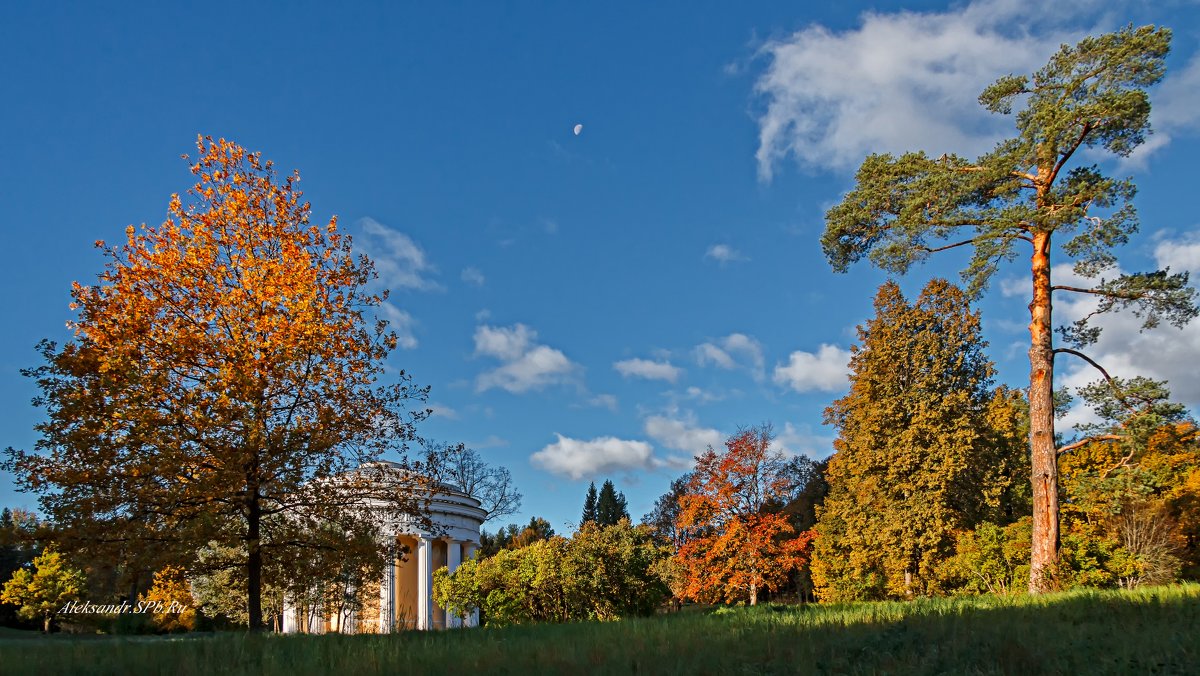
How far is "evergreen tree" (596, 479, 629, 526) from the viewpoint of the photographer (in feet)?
325

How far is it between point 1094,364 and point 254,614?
17.9m

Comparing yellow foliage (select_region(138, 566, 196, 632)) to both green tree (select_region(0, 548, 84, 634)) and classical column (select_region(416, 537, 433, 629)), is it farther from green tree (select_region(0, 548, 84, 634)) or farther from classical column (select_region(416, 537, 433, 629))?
classical column (select_region(416, 537, 433, 629))

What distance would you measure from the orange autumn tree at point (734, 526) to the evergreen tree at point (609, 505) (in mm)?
65200

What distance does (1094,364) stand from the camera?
54.7 ft

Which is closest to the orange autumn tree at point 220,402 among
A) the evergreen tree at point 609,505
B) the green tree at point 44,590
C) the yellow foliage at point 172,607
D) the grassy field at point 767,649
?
the grassy field at point 767,649

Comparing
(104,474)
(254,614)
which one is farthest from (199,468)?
(254,614)

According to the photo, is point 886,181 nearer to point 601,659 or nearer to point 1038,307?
point 1038,307

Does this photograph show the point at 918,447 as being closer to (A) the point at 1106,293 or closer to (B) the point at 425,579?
(A) the point at 1106,293

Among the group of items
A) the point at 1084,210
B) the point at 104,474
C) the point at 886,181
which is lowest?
the point at 104,474

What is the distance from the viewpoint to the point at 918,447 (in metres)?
28.3

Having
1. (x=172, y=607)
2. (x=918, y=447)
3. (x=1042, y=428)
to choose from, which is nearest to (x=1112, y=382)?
(x=1042, y=428)

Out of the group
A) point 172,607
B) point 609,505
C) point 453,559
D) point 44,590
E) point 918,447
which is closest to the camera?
point 918,447

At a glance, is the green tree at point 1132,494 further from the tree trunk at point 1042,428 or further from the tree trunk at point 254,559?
the tree trunk at point 254,559

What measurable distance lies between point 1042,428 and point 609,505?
87.5 metres
